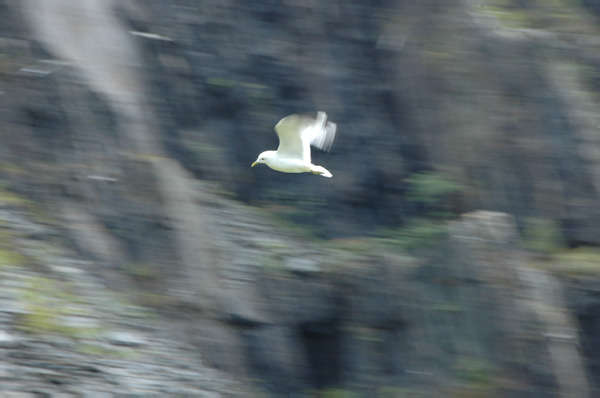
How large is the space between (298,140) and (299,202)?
180cm

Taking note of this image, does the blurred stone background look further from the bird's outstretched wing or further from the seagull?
the bird's outstretched wing

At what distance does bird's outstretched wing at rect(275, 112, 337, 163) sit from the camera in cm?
703

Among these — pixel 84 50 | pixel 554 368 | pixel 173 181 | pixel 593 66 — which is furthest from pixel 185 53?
pixel 554 368

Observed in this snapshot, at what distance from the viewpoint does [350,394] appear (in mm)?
7562

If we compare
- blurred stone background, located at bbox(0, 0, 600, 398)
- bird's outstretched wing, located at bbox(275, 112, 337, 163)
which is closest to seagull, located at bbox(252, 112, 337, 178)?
bird's outstretched wing, located at bbox(275, 112, 337, 163)

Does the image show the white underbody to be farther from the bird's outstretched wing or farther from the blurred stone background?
the blurred stone background

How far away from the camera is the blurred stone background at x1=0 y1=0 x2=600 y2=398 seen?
700 centimetres

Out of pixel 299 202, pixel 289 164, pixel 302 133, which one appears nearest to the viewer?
pixel 302 133

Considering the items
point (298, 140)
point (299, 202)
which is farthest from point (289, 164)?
point (299, 202)

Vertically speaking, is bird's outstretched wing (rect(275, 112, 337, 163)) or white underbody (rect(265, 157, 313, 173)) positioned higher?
bird's outstretched wing (rect(275, 112, 337, 163))

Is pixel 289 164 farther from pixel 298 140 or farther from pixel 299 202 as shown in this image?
pixel 299 202

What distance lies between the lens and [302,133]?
7.12 m

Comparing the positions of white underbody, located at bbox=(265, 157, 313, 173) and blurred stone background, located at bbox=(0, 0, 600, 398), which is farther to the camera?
white underbody, located at bbox=(265, 157, 313, 173)

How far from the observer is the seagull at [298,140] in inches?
278
